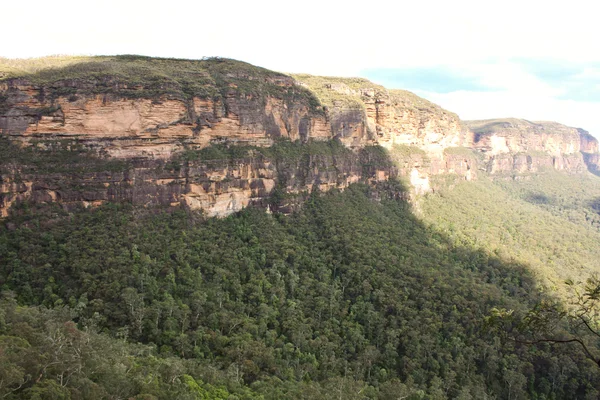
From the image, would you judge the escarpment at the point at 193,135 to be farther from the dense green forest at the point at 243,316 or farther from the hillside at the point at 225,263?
the dense green forest at the point at 243,316

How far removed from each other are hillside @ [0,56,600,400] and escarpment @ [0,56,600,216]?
0.16 metres

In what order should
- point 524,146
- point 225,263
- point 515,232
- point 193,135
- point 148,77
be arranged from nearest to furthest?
1. point 225,263
2. point 148,77
3. point 193,135
4. point 515,232
5. point 524,146

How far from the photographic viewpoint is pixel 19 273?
2397cm

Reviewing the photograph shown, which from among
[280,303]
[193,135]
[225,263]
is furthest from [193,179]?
[280,303]

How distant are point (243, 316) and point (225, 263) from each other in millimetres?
5485

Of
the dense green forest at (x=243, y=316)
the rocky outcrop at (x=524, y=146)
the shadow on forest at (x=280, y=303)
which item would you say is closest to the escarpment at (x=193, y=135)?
the dense green forest at (x=243, y=316)

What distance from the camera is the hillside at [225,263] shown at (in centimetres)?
2111

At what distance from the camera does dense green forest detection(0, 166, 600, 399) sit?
18.9 m

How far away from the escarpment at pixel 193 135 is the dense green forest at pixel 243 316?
7.81ft

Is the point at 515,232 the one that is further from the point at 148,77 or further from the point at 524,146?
the point at 524,146

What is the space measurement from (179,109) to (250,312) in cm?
1808

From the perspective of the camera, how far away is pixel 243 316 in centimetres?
2642

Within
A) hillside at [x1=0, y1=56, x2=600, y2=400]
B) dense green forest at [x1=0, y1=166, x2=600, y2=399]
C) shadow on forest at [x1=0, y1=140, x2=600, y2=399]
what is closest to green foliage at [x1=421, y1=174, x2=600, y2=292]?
hillside at [x1=0, y1=56, x2=600, y2=400]

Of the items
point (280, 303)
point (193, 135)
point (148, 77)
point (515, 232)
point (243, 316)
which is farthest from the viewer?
point (515, 232)
